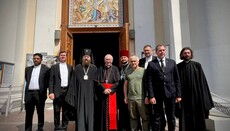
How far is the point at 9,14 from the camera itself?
677cm

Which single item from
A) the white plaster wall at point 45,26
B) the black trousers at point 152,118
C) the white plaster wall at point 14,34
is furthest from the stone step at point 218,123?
the white plaster wall at point 14,34

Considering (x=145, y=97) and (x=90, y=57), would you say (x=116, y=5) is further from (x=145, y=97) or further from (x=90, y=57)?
(x=145, y=97)

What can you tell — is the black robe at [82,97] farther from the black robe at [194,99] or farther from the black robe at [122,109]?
the black robe at [194,99]

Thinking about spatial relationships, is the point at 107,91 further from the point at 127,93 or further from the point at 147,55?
the point at 147,55

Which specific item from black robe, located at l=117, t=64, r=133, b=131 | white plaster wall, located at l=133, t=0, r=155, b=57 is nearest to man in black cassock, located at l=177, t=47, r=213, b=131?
black robe, located at l=117, t=64, r=133, b=131

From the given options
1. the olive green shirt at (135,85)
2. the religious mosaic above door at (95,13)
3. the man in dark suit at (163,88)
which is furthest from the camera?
the religious mosaic above door at (95,13)

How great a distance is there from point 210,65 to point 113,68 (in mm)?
2951

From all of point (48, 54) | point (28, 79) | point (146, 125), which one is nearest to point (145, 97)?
point (146, 125)

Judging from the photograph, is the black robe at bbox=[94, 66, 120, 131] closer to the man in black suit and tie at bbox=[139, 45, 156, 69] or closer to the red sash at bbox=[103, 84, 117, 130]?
the red sash at bbox=[103, 84, 117, 130]

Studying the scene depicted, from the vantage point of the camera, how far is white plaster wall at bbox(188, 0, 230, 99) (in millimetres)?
4711

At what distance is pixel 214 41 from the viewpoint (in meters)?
4.94

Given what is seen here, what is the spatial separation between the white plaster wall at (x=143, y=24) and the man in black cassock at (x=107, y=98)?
369cm

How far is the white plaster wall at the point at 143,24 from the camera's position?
23.9ft

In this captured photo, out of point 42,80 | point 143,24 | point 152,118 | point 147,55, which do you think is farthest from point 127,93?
point 143,24
